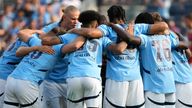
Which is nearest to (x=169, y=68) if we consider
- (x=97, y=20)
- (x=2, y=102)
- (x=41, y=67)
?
(x=97, y=20)

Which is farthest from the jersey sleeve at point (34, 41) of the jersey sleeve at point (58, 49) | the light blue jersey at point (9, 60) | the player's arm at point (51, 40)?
the light blue jersey at point (9, 60)

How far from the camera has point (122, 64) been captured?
428 inches

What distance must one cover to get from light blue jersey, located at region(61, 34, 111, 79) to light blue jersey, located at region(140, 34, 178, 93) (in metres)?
0.71

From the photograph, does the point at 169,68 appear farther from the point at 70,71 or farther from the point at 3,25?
the point at 3,25

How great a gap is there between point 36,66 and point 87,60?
878mm

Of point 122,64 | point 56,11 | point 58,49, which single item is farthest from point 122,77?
point 56,11

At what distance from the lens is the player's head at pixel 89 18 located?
11.0 meters

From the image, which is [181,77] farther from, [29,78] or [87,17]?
[29,78]

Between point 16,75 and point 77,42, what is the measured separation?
1.18 m

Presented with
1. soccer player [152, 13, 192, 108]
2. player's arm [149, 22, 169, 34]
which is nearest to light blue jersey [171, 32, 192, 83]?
soccer player [152, 13, 192, 108]

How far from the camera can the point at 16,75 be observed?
10977mm

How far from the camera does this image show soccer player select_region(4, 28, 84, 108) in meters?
10.9

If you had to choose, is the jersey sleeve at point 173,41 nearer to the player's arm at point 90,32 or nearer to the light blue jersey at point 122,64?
the light blue jersey at point 122,64

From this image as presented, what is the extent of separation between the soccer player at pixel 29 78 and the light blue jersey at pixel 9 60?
76 centimetres
